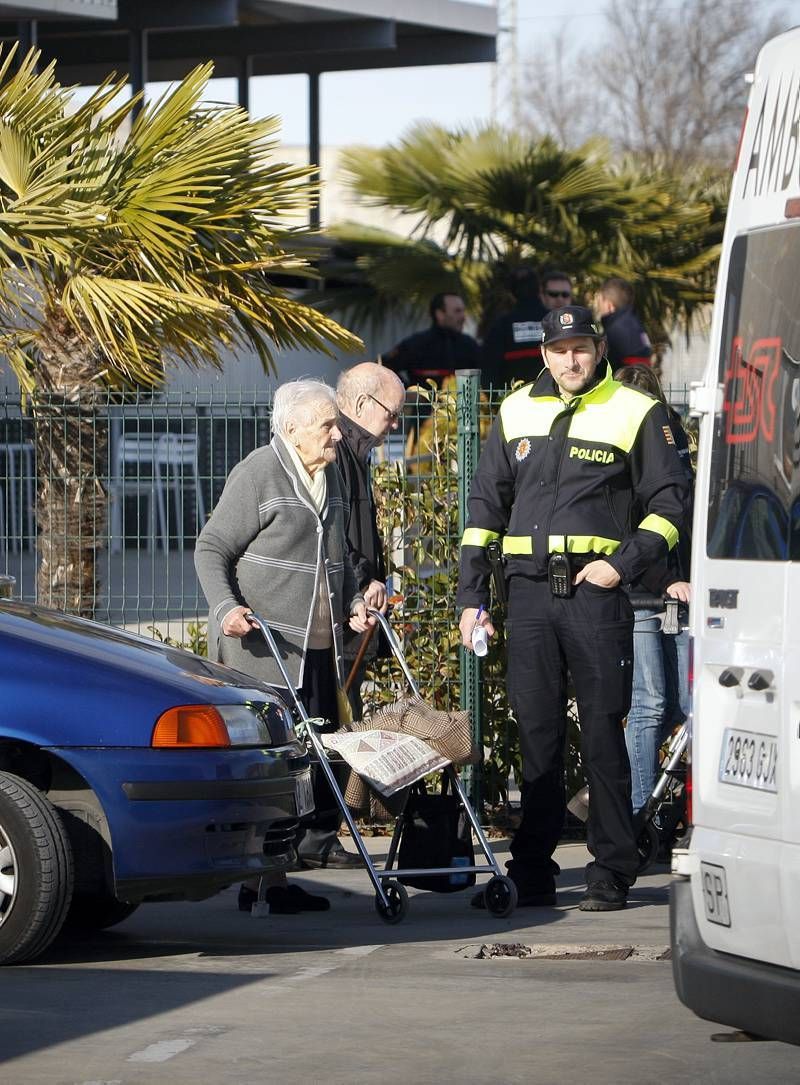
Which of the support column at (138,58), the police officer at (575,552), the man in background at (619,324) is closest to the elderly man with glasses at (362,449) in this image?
the police officer at (575,552)

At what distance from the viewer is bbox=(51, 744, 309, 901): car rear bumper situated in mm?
6066

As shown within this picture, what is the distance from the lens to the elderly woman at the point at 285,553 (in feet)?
24.1

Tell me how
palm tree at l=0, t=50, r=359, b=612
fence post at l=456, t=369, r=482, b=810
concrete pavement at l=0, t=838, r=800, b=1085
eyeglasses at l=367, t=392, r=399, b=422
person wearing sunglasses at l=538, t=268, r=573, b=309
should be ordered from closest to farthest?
concrete pavement at l=0, t=838, r=800, b=1085 < eyeglasses at l=367, t=392, r=399, b=422 < fence post at l=456, t=369, r=482, b=810 < palm tree at l=0, t=50, r=359, b=612 < person wearing sunglasses at l=538, t=268, r=573, b=309

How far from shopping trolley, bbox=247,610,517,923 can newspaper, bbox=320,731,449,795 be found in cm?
10

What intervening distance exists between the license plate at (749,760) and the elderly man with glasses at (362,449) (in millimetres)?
3498

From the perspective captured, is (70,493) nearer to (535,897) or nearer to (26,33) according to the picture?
(535,897)

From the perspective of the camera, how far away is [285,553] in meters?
7.43

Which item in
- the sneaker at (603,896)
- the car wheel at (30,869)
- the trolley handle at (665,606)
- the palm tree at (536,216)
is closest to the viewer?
the car wheel at (30,869)

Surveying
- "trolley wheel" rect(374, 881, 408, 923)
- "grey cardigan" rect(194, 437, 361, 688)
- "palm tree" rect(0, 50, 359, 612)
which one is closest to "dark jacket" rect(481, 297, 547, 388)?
"palm tree" rect(0, 50, 359, 612)

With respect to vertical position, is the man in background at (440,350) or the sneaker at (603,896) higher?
the man in background at (440,350)

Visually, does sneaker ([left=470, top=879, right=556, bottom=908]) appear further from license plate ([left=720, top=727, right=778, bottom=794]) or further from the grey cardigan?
license plate ([left=720, top=727, right=778, bottom=794])

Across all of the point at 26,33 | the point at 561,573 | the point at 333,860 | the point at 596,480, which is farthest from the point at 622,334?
the point at 26,33

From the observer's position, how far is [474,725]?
8898 millimetres

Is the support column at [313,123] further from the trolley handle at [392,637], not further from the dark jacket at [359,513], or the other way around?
the trolley handle at [392,637]
